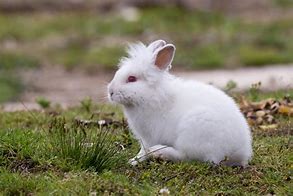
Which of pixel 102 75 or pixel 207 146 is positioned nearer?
pixel 207 146

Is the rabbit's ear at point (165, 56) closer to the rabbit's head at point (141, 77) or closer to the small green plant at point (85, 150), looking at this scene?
the rabbit's head at point (141, 77)

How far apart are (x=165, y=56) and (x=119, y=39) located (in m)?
13.3

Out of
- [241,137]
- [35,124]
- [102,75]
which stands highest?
[241,137]

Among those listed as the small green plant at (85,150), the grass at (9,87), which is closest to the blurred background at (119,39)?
the grass at (9,87)

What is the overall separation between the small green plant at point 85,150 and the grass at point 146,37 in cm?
1177

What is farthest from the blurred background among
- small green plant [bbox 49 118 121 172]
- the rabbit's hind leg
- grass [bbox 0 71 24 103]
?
the rabbit's hind leg

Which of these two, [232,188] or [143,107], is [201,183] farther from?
[143,107]

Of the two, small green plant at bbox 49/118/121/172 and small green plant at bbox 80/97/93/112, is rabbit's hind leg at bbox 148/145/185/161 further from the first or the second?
small green plant at bbox 80/97/93/112

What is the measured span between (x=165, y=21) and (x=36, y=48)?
142 inches

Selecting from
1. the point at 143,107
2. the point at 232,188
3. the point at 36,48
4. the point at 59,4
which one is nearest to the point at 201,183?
the point at 232,188

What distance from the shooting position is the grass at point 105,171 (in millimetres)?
6273

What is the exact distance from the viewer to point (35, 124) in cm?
922

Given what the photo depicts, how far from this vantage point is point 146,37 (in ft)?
66.1

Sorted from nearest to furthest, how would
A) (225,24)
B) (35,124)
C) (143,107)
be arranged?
(143,107), (35,124), (225,24)
